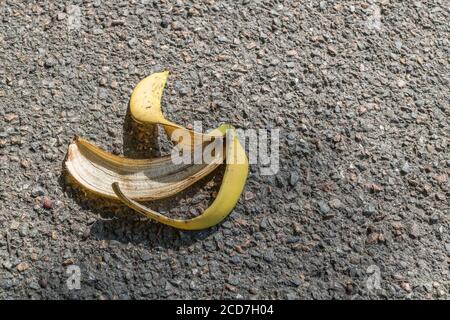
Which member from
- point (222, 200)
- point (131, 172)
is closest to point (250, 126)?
point (222, 200)

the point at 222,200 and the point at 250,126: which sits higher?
the point at 250,126

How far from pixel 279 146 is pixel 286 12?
2.19ft

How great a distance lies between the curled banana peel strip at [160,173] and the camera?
2213 mm

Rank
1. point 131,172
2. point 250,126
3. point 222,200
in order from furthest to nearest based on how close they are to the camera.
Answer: point 250,126, point 131,172, point 222,200

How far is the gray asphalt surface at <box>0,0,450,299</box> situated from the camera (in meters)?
2.21

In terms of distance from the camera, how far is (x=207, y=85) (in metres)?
2.55

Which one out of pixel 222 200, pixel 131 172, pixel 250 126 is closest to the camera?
pixel 222 200

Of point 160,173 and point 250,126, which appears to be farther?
point 250,126

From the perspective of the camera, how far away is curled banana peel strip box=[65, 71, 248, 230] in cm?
221

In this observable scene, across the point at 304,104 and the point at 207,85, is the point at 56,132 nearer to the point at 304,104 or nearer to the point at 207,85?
the point at 207,85

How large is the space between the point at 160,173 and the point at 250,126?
1.28 feet

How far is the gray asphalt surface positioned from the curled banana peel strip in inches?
2.5

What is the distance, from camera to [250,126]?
2449 millimetres

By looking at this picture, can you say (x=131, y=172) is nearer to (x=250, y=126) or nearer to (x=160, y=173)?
(x=160, y=173)
